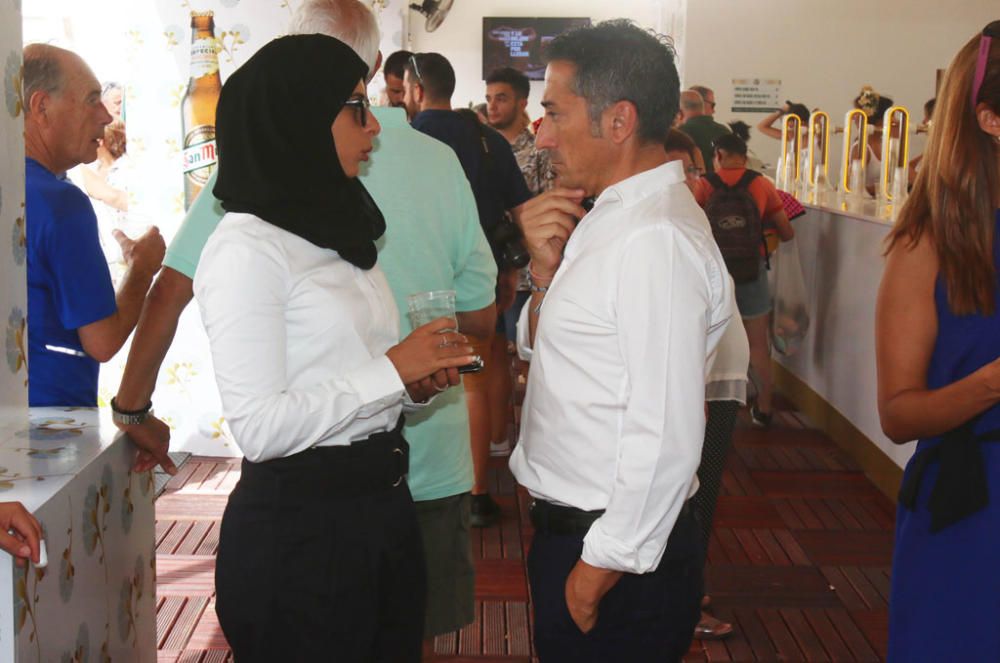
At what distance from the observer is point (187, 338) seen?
450 centimetres

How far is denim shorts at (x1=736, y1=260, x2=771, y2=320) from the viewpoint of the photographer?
17.3 feet

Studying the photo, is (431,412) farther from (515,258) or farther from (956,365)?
(956,365)

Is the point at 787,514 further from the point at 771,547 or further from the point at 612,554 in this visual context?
the point at 612,554

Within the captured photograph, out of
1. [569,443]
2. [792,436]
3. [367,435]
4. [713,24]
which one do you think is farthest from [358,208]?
[713,24]

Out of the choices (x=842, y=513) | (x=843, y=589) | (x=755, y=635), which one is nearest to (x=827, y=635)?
(x=755, y=635)

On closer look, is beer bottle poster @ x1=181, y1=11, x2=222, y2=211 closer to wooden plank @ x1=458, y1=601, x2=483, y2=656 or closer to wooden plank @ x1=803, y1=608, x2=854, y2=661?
wooden plank @ x1=458, y1=601, x2=483, y2=656

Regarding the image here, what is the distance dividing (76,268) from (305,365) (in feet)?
2.42

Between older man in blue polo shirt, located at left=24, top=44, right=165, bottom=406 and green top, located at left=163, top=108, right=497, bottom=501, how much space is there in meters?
0.48

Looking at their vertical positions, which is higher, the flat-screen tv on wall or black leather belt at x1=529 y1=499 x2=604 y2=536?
the flat-screen tv on wall

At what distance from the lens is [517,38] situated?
12852 mm

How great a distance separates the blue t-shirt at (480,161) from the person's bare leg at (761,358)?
2069 millimetres

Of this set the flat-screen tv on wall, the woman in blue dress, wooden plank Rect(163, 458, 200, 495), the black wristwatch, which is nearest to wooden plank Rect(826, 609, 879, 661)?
the woman in blue dress

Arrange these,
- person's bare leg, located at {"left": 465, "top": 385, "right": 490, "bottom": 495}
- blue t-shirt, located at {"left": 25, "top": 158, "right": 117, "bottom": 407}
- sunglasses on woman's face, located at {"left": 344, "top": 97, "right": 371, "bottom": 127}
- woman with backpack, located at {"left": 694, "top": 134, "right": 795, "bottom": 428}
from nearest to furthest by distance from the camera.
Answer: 1. sunglasses on woman's face, located at {"left": 344, "top": 97, "right": 371, "bottom": 127}
2. blue t-shirt, located at {"left": 25, "top": 158, "right": 117, "bottom": 407}
3. person's bare leg, located at {"left": 465, "top": 385, "right": 490, "bottom": 495}
4. woman with backpack, located at {"left": 694, "top": 134, "right": 795, "bottom": 428}

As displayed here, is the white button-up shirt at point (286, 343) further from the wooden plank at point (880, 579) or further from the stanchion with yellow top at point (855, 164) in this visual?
the stanchion with yellow top at point (855, 164)
